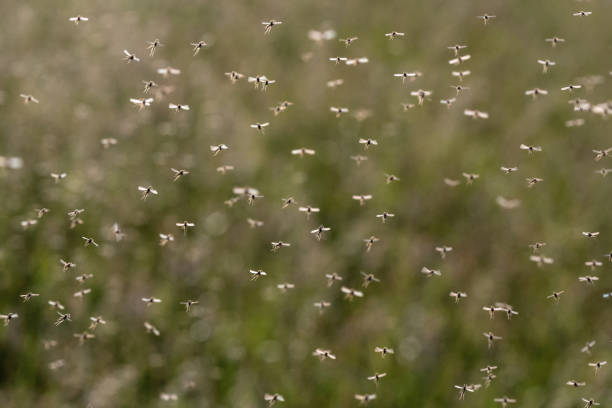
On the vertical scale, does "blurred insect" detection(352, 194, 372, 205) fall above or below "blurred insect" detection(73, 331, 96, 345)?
above

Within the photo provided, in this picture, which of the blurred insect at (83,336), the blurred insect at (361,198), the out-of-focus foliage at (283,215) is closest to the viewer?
the blurred insect at (361,198)

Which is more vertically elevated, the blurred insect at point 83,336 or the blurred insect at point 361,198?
the blurred insect at point 361,198

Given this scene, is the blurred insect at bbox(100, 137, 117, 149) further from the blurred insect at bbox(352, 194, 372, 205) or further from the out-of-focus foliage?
the blurred insect at bbox(352, 194, 372, 205)

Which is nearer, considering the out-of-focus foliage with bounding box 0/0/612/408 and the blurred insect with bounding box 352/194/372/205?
the blurred insect with bounding box 352/194/372/205

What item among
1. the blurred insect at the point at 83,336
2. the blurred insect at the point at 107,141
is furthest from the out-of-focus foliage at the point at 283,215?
the blurred insect at the point at 107,141

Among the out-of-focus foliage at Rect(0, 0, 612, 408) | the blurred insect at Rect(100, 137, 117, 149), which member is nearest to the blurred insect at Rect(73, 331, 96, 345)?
the out-of-focus foliage at Rect(0, 0, 612, 408)

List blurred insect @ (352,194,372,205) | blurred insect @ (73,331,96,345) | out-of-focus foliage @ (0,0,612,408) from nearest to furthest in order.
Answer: blurred insect @ (352,194,372,205) → blurred insect @ (73,331,96,345) → out-of-focus foliage @ (0,0,612,408)

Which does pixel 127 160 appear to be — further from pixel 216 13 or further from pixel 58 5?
pixel 216 13

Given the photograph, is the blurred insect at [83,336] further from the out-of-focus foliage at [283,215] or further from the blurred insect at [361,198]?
the blurred insect at [361,198]
